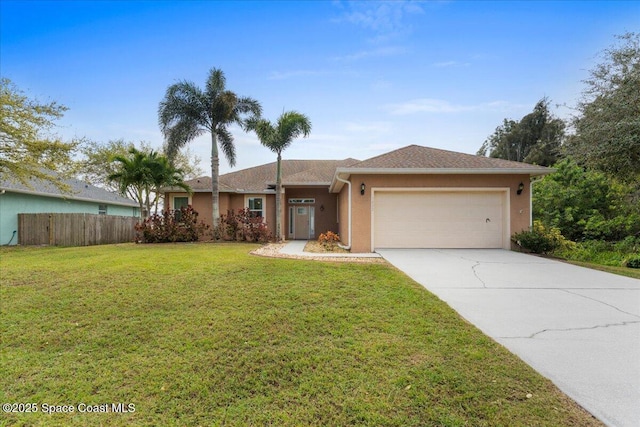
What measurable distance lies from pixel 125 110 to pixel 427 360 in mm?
18012

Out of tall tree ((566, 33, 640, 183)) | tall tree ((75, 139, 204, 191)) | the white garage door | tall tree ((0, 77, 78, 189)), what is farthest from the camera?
tall tree ((75, 139, 204, 191))

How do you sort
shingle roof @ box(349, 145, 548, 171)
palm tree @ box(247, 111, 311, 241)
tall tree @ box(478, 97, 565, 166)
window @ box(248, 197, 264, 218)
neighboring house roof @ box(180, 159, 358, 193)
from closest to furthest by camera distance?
shingle roof @ box(349, 145, 548, 171) → palm tree @ box(247, 111, 311, 241) → neighboring house roof @ box(180, 159, 358, 193) → window @ box(248, 197, 264, 218) → tall tree @ box(478, 97, 565, 166)

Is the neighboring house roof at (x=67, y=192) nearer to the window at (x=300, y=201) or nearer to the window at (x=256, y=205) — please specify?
the window at (x=256, y=205)

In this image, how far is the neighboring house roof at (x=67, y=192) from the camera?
13625 millimetres

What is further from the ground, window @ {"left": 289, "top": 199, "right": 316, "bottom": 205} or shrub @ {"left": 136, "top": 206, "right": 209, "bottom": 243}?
window @ {"left": 289, "top": 199, "right": 316, "bottom": 205}

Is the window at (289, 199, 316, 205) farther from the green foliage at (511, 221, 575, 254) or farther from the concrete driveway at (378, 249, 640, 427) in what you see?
the green foliage at (511, 221, 575, 254)

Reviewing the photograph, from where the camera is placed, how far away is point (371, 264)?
7512mm

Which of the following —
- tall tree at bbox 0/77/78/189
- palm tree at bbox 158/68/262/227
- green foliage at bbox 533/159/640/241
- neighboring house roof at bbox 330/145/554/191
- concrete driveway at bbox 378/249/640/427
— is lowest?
concrete driveway at bbox 378/249/640/427

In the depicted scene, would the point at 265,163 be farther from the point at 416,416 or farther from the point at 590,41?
the point at 416,416

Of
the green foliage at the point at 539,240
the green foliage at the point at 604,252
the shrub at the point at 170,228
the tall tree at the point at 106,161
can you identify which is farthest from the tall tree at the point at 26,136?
the green foliage at the point at 604,252

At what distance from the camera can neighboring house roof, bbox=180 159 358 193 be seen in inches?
604

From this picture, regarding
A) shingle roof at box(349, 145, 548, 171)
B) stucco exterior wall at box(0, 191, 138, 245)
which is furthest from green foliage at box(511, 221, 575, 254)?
stucco exterior wall at box(0, 191, 138, 245)

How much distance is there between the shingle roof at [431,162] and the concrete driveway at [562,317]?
12.2 feet

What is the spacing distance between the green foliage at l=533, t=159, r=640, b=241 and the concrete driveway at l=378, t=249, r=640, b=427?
9.45 metres
